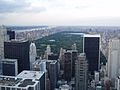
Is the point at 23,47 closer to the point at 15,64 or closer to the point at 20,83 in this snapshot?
the point at 15,64

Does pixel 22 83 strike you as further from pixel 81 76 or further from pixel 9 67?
pixel 81 76

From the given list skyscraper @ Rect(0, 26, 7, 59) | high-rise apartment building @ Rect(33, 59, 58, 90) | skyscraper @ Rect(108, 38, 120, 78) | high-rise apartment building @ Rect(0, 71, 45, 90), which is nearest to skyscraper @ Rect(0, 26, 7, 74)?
skyscraper @ Rect(0, 26, 7, 59)

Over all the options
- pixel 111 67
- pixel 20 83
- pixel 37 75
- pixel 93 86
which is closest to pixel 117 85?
pixel 93 86

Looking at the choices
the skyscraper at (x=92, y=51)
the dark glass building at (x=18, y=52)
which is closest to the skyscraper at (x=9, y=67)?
the dark glass building at (x=18, y=52)

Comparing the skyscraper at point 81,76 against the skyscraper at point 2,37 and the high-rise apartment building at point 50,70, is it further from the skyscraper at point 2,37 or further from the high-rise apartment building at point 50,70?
the skyscraper at point 2,37

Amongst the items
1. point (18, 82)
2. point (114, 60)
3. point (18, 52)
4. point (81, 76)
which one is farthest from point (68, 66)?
point (18, 82)
